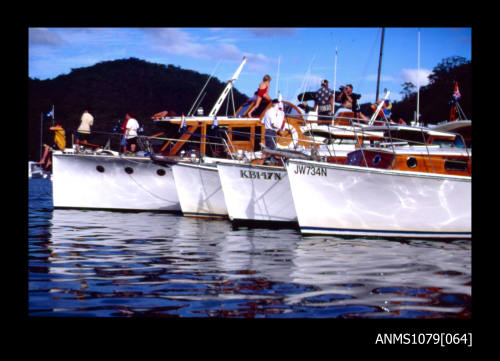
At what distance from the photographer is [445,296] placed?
6789 millimetres

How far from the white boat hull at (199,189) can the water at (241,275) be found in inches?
172

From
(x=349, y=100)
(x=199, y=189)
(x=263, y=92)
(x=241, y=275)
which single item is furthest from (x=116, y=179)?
(x=241, y=275)

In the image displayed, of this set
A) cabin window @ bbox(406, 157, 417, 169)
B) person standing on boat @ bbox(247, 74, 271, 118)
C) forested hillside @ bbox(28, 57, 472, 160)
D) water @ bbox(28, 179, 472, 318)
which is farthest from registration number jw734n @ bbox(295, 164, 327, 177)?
forested hillside @ bbox(28, 57, 472, 160)

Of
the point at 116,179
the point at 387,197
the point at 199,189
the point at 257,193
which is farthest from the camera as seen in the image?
the point at 116,179

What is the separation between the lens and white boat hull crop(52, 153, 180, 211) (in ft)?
66.1

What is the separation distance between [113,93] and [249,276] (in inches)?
3768

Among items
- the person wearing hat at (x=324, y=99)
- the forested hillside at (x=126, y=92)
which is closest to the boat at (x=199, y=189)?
the person wearing hat at (x=324, y=99)

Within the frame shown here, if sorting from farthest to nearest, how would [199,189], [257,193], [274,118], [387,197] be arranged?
1. [199,189]
2. [257,193]
3. [274,118]
4. [387,197]

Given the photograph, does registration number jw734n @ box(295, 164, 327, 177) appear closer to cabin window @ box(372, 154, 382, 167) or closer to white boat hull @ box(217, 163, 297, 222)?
cabin window @ box(372, 154, 382, 167)

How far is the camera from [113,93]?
100 meters

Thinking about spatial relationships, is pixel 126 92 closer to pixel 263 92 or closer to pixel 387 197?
pixel 263 92

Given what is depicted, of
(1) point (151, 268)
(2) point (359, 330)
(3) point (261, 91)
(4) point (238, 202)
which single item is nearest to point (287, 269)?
(1) point (151, 268)

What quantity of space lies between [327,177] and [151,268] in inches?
203

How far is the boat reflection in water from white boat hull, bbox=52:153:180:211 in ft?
22.1
